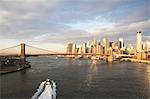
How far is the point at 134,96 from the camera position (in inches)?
458

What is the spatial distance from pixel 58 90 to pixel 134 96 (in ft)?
12.1

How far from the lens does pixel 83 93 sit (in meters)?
11.9

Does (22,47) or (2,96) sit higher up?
(22,47)

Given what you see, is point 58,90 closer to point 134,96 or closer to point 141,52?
point 134,96

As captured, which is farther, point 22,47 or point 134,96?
point 22,47

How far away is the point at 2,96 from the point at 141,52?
51.9 meters

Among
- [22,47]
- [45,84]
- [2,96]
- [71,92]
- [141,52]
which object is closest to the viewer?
[2,96]

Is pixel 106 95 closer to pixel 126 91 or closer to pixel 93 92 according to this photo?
pixel 93 92

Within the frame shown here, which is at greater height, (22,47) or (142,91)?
(22,47)

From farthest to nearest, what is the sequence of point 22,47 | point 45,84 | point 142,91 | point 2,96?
point 22,47
point 45,84
point 142,91
point 2,96

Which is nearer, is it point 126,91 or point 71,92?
point 71,92

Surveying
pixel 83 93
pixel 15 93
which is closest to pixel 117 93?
pixel 83 93

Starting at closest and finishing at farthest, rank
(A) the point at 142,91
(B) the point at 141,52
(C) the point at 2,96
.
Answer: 1. (C) the point at 2,96
2. (A) the point at 142,91
3. (B) the point at 141,52

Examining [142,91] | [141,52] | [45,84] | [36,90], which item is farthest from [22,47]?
[141,52]
